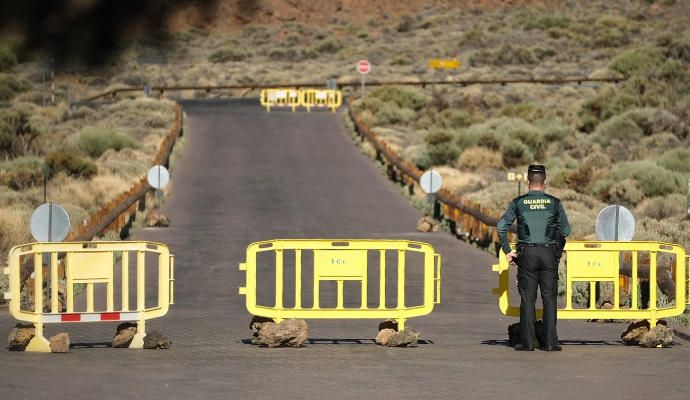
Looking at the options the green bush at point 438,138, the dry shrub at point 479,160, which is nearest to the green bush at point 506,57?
the green bush at point 438,138

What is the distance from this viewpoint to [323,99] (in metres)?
65.5

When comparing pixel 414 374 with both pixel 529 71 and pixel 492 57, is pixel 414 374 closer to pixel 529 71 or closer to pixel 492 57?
pixel 529 71

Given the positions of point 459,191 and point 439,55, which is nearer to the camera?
point 459,191

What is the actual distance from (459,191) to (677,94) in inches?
1020

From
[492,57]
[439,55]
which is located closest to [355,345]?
[492,57]

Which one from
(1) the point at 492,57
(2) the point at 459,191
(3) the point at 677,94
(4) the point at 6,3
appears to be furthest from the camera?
(1) the point at 492,57

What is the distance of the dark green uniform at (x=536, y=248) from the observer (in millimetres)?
13047

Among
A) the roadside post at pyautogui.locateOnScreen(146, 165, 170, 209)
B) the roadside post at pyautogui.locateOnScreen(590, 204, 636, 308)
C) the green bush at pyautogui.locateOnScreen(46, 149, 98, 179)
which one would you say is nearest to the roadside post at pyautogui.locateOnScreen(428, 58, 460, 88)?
the green bush at pyautogui.locateOnScreen(46, 149, 98, 179)

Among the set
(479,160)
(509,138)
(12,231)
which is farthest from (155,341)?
(509,138)

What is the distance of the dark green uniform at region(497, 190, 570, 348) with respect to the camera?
1305 centimetres

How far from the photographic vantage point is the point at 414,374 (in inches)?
448

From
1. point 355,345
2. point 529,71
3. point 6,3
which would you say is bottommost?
point 355,345

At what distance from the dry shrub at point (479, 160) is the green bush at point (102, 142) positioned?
11181mm

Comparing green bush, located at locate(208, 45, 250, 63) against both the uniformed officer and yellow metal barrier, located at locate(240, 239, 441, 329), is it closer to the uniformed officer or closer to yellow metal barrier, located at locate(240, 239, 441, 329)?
yellow metal barrier, located at locate(240, 239, 441, 329)
